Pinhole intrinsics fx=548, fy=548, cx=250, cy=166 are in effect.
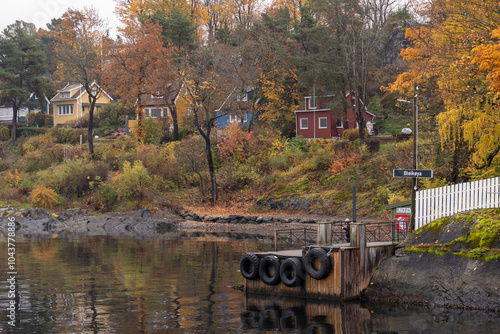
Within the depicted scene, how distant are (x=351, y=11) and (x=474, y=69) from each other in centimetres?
2731

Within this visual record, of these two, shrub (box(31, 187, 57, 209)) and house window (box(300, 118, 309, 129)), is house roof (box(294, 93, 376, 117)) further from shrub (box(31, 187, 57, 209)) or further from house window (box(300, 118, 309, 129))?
shrub (box(31, 187, 57, 209))

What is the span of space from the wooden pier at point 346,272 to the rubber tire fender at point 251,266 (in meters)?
1.08

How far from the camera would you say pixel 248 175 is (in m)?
56.2

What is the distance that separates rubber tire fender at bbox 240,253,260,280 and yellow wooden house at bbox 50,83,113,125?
70424mm

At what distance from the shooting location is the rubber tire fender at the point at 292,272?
2233cm

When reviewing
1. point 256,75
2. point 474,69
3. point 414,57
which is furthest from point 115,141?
point 474,69

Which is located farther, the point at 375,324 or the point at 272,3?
the point at 272,3

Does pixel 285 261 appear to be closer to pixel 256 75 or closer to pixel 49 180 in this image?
pixel 256 75

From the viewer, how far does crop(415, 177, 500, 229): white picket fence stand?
22.5 metres

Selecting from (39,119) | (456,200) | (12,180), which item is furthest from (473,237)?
(39,119)

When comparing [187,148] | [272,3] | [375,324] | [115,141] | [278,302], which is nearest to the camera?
[375,324]

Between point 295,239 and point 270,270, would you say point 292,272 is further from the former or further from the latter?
point 295,239

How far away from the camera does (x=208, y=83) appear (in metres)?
55.4

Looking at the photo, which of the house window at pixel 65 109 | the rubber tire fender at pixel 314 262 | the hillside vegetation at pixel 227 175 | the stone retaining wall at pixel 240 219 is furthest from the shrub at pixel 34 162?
the rubber tire fender at pixel 314 262
